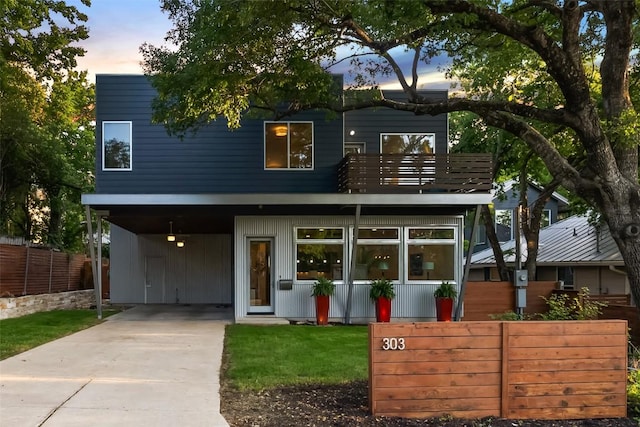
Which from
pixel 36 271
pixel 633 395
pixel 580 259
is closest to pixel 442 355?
pixel 633 395

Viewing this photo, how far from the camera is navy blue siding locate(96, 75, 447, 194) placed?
52.1 feet

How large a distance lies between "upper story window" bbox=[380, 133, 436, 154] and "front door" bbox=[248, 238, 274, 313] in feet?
13.9

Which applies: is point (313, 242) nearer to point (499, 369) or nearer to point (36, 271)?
point (36, 271)

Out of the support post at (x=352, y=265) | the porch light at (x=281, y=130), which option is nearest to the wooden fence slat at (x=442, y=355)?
the support post at (x=352, y=265)

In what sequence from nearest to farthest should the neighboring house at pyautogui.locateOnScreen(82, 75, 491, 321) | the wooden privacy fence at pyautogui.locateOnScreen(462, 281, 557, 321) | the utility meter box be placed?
the utility meter box < the neighboring house at pyautogui.locateOnScreen(82, 75, 491, 321) < the wooden privacy fence at pyautogui.locateOnScreen(462, 281, 557, 321)

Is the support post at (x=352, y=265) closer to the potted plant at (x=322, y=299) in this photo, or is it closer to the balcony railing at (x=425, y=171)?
the potted plant at (x=322, y=299)

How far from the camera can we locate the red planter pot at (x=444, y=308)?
15.3 meters

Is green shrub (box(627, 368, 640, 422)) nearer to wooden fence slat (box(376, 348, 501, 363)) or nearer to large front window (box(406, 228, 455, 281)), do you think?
wooden fence slat (box(376, 348, 501, 363))

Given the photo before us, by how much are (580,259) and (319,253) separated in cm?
1174

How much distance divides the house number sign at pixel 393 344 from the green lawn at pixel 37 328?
251 inches

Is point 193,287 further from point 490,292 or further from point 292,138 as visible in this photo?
point 490,292

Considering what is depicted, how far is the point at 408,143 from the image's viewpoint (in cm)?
1686

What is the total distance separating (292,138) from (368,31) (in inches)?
238

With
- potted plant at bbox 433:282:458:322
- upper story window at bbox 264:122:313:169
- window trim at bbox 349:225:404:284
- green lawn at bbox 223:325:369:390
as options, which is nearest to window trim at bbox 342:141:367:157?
upper story window at bbox 264:122:313:169
